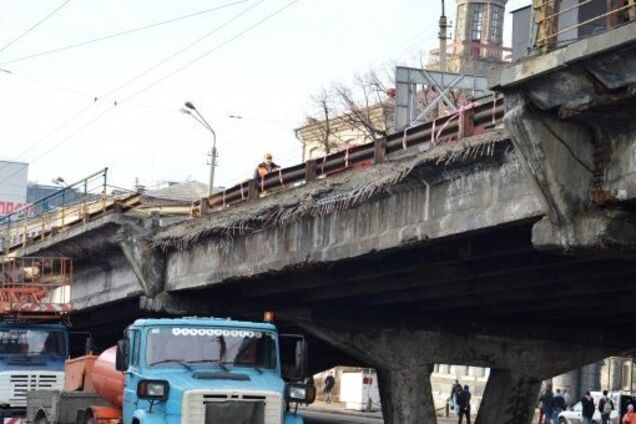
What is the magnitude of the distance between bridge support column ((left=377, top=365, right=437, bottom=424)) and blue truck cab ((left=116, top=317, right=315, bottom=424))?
11.9 metres

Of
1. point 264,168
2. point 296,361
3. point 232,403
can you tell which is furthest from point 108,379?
point 264,168

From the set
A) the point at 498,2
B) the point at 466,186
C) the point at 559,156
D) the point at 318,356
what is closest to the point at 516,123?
the point at 559,156

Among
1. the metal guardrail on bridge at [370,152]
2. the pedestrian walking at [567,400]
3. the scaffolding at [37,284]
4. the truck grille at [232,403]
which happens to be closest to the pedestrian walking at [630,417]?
the pedestrian walking at [567,400]

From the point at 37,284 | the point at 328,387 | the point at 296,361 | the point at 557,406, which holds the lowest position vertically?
the point at 328,387

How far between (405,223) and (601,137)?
5193mm

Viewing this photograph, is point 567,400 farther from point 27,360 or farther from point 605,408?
point 27,360

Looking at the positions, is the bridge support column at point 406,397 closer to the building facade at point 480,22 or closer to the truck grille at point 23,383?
the truck grille at point 23,383

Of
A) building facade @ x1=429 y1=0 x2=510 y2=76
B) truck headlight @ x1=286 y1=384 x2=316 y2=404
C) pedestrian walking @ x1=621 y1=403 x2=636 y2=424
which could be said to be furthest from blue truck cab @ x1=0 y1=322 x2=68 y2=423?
building facade @ x1=429 y1=0 x2=510 y2=76

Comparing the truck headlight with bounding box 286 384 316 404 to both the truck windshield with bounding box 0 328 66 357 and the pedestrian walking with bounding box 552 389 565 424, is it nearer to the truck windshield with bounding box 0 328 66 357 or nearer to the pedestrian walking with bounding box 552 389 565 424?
the truck windshield with bounding box 0 328 66 357

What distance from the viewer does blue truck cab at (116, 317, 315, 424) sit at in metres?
14.8

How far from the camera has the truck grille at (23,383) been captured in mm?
24953

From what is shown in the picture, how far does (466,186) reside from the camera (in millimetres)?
17141

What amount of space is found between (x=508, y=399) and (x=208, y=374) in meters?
15.9

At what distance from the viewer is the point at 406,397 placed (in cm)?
2836
